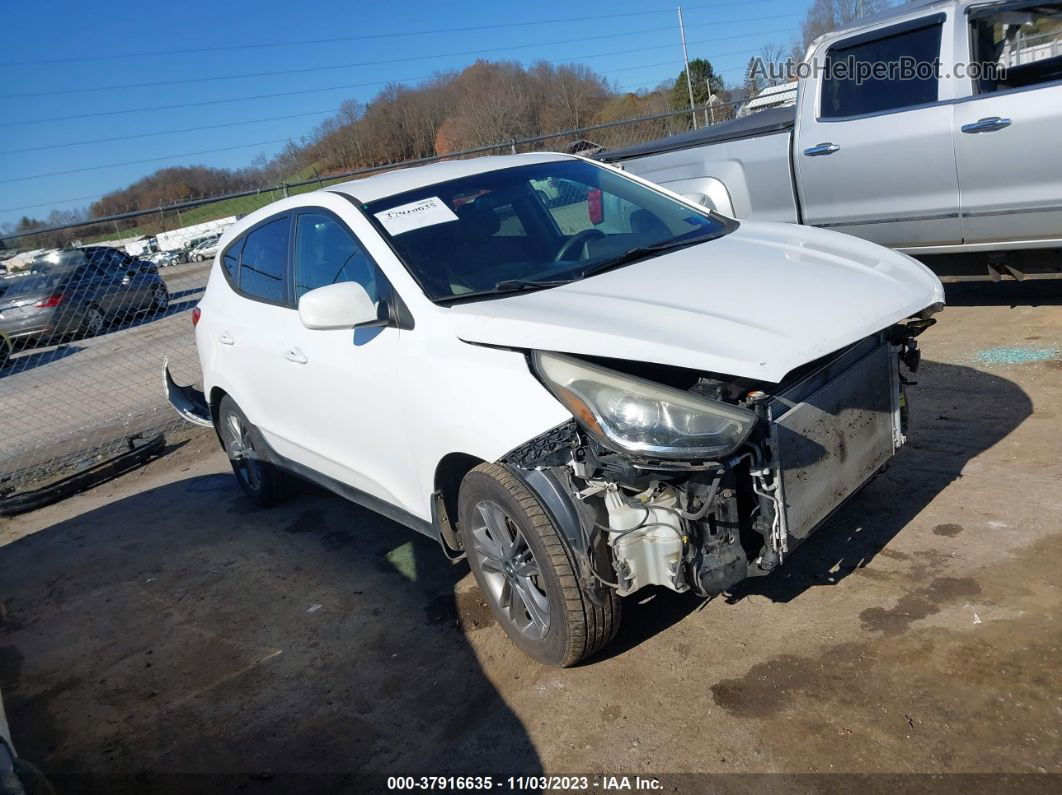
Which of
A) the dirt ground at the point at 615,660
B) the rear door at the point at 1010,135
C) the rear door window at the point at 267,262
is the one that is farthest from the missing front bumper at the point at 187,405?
the rear door at the point at 1010,135

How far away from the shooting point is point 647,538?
9.10ft

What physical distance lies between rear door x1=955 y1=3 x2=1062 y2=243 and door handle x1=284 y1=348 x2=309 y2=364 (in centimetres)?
441

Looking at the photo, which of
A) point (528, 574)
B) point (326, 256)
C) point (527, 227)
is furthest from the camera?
point (326, 256)

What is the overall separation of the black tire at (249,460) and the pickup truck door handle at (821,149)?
14.5 ft

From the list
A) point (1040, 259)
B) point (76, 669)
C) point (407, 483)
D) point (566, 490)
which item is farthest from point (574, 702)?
point (1040, 259)

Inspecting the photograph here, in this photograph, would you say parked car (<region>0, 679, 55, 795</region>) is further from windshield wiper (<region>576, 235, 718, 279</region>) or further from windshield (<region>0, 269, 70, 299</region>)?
windshield (<region>0, 269, 70, 299</region>)

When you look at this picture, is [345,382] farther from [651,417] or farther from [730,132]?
[730,132]

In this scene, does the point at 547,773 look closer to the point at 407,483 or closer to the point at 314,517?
the point at 407,483

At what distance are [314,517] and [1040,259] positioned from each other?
496cm

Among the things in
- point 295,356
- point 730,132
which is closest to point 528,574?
point 295,356

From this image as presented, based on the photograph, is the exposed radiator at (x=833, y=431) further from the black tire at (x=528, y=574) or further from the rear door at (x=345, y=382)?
the rear door at (x=345, y=382)

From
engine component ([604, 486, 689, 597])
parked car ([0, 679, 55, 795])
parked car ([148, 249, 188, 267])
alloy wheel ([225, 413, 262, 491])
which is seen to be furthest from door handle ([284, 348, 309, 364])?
parked car ([148, 249, 188, 267])

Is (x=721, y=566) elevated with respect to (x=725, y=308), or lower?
lower

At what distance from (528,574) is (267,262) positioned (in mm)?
2534
